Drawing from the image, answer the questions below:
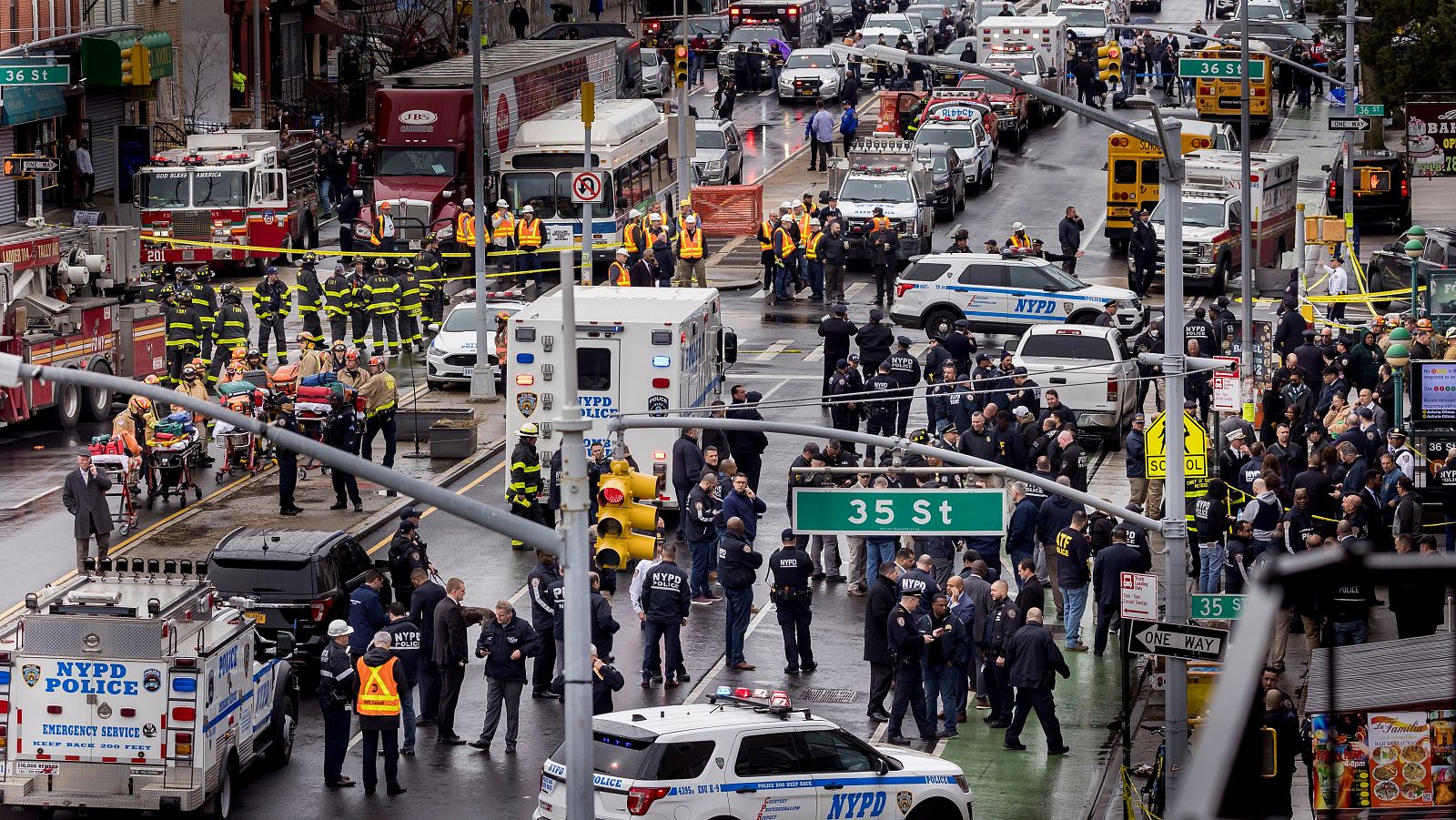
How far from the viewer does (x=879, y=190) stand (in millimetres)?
45406

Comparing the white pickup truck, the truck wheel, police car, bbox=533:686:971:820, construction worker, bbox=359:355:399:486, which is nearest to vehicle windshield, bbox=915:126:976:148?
the white pickup truck

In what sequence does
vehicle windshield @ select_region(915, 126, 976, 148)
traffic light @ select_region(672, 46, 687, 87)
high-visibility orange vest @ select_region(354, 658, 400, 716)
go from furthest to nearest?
vehicle windshield @ select_region(915, 126, 976, 148), traffic light @ select_region(672, 46, 687, 87), high-visibility orange vest @ select_region(354, 658, 400, 716)

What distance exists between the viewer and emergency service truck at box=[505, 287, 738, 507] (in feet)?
93.4

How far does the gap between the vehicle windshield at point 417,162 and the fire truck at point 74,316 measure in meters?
10.2

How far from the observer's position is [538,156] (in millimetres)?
44750

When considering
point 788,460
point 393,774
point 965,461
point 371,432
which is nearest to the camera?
point 965,461

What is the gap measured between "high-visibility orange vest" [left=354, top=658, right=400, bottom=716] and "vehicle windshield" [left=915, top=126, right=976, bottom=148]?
112 ft

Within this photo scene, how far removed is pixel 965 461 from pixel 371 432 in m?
13.9

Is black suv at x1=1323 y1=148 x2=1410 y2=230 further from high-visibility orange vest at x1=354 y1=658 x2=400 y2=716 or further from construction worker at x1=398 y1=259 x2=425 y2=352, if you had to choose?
high-visibility orange vest at x1=354 y1=658 x2=400 y2=716

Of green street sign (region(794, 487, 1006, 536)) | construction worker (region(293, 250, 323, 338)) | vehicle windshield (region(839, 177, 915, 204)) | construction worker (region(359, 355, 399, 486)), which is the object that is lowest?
construction worker (region(359, 355, 399, 486))

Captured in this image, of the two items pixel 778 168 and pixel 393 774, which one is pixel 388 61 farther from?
pixel 393 774

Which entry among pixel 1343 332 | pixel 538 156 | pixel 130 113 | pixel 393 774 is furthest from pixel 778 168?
pixel 393 774

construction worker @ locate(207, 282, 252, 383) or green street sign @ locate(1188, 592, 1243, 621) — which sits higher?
construction worker @ locate(207, 282, 252, 383)

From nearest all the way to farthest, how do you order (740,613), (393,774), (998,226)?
(393,774), (740,613), (998,226)
